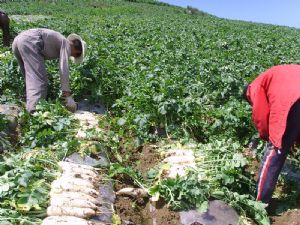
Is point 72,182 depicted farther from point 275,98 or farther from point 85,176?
Answer: point 275,98

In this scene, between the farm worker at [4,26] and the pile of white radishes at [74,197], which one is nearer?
the pile of white radishes at [74,197]

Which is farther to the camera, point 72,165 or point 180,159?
point 180,159

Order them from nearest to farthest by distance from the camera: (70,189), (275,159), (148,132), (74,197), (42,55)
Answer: (74,197)
(70,189)
(275,159)
(148,132)
(42,55)

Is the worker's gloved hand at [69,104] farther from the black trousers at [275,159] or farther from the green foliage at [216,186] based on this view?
the black trousers at [275,159]

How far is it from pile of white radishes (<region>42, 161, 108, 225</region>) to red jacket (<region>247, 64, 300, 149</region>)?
1.50 meters

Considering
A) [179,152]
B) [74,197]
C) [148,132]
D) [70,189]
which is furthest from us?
[148,132]

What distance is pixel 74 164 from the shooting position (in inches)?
163

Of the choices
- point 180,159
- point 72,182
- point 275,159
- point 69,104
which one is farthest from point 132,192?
point 69,104

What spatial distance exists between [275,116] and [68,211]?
1.79m

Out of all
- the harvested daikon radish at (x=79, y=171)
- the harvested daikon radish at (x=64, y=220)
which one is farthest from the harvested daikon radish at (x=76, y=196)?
the harvested daikon radish at (x=79, y=171)

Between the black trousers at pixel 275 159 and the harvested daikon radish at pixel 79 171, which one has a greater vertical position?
the black trousers at pixel 275 159

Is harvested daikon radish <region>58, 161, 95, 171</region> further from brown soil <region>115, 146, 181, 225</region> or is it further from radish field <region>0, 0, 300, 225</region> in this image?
brown soil <region>115, 146, 181, 225</region>

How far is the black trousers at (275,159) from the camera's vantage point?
3.79 m

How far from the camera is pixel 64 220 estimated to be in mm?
3246
